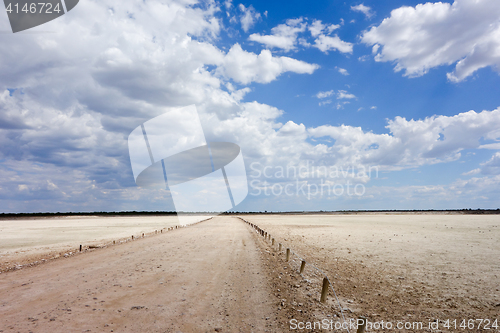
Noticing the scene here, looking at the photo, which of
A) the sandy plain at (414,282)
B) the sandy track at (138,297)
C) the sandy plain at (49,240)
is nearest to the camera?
the sandy track at (138,297)

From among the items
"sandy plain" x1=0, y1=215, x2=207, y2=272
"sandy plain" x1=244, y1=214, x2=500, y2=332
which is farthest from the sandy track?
"sandy plain" x1=0, y1=215, x2=207, y2=272

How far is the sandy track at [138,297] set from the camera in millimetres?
7496

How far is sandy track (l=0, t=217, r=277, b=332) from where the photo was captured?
7.50 meters

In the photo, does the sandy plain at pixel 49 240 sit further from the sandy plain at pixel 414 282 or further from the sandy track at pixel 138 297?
the sandy plain at pixel 414 282

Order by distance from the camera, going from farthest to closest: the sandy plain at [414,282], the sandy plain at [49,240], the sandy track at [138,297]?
the sandy plain at [49,240]
the sandy plain at [414,282]
the sandy track at [138,297]

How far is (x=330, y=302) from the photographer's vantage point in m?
9.91

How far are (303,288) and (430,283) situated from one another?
6529mm

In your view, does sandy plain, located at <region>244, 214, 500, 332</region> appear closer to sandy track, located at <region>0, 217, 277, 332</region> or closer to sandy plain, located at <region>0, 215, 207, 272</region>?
sandy track, located at <region>0, 217, 277, 332</region>

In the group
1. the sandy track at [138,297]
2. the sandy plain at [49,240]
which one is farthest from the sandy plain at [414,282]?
the sandy plain at [49,240]

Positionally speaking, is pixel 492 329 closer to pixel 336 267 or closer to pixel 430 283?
pixel 430 283

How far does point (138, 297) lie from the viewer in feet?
32.3

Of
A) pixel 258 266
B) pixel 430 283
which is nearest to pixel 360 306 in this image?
pixel 430 283

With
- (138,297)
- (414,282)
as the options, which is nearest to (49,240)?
(138,297)

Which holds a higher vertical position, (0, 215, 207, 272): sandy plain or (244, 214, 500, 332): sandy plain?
(244, 214, 500, 332): sandy plain
